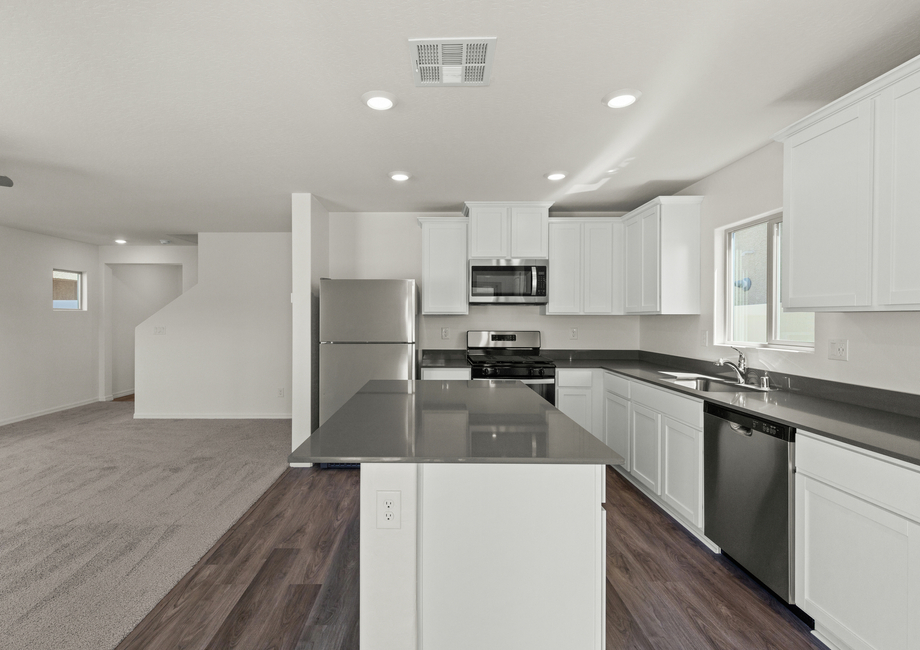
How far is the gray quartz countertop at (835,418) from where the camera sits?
154 centimetres

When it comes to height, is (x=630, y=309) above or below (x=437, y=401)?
above

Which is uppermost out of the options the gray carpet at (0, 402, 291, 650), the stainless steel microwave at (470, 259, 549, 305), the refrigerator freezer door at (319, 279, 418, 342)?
the stainless steel microwave at (470, 259, 549, 305)

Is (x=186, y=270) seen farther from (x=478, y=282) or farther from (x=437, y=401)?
(x=437, y=401)

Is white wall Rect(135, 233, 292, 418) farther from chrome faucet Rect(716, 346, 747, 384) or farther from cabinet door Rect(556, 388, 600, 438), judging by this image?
chrome faucet Rect(716, 346, 747, 384)

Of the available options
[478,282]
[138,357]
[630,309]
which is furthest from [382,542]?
[138,357]

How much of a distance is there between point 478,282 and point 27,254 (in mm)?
5730

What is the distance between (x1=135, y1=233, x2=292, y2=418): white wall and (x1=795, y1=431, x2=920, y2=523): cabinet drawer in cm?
536

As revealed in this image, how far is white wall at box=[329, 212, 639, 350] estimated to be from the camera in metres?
4.66

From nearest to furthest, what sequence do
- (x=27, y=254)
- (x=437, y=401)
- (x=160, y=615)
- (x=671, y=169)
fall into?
(x=160, y=615)
(x=437, y=401)
(x=671, y=169)
(x=27, y=254)

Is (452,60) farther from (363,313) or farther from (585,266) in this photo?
(585,266)

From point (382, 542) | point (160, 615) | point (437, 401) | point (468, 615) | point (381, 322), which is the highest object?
point (381, 322)

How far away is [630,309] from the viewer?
407 cm

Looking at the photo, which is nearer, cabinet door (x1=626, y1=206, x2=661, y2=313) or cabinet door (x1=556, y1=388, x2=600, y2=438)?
cabinet door (x1=626, y1=206, x2=661, y2=313)

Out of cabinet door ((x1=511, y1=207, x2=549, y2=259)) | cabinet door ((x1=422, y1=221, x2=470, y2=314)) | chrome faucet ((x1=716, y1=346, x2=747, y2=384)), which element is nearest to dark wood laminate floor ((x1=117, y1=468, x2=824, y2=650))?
chrome faucet ((x1=716, y1=346, x2=747, y2=384))
